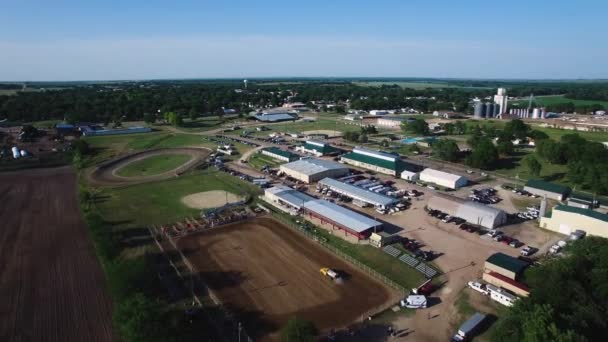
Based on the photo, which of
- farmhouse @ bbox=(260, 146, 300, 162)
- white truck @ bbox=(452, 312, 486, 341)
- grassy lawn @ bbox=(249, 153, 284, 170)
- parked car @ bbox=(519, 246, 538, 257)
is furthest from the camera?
farmhouse @ bbox=(260, 146, 300, 162)

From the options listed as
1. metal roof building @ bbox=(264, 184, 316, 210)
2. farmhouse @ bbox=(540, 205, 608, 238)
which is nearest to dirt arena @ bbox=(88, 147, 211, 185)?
metal roof building @ bbox=(264, 184, 316, 210)

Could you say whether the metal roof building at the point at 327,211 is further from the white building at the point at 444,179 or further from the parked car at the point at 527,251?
the white building at the point at 444,179

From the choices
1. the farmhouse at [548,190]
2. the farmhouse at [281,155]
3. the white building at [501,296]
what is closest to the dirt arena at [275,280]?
the white building at [501,296]

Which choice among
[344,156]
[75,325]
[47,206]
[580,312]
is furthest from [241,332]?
[344,156]

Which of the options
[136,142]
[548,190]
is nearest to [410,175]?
[548,190]

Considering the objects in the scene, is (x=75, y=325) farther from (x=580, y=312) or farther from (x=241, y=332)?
(x=580, y=312)

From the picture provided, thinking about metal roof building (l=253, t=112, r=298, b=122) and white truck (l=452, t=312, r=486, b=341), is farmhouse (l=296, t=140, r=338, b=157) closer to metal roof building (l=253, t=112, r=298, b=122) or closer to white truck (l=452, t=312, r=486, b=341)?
metal roof building (l=253, t=112, r=298, b=122)
